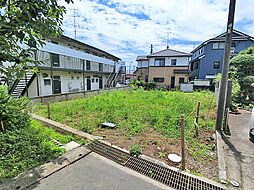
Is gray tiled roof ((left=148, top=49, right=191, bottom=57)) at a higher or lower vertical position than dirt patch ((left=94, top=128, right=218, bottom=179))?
higher

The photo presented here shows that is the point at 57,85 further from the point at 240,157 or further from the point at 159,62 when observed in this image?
the point at 159,62

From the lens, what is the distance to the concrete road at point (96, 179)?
77.7 inches

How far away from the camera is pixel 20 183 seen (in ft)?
6.37

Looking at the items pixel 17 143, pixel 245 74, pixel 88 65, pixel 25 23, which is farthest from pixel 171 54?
pixel 17 143

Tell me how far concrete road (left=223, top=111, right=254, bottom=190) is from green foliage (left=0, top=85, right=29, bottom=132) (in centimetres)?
447

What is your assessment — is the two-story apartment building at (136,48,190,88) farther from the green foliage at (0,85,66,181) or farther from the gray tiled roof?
the green foliage at (0,85,66,181)

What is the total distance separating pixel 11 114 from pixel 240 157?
5266 mm

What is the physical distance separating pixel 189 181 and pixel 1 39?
3.54 metres

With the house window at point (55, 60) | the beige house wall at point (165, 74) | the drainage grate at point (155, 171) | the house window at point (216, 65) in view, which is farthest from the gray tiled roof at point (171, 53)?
the drainage grate at point (155, 171)

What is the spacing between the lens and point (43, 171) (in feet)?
7.27

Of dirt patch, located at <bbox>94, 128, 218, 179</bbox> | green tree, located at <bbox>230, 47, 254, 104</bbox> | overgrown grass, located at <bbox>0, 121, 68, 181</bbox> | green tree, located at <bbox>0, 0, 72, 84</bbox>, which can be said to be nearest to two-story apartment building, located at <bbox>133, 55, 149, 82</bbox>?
green tree, located at <bbox>230, 47, 254, 104</bbox>

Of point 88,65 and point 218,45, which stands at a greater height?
point 218,45

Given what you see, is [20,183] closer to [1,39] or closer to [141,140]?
[1,39]

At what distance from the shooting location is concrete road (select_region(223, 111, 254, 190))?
2.22 m
